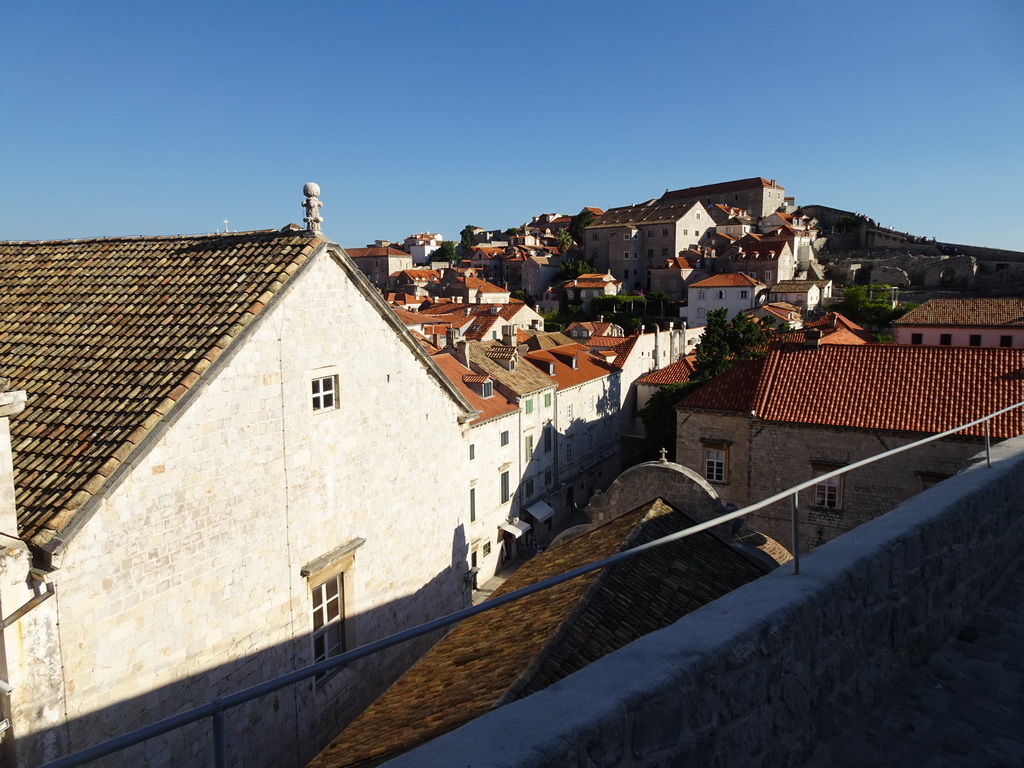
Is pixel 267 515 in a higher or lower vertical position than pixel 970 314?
lower

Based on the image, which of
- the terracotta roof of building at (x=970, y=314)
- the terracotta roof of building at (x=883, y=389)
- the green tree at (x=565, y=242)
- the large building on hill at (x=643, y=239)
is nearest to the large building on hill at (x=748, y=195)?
the large building on hill at (x=643, y=239)

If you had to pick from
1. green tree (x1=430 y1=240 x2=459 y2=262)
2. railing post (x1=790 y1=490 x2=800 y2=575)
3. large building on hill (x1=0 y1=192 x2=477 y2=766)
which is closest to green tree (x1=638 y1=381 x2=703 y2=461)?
large building on hill (x1=0 y1=192 x2=477 y2=766)

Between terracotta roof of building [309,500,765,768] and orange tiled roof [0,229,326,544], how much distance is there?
4001 mm

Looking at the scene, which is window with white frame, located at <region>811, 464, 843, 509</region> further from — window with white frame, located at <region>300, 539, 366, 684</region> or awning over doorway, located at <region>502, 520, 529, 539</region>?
window with white frame, located at <region>300, 539, 366, 684</region>

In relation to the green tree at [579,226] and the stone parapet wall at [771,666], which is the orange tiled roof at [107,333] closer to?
the stone parapet wall at [771,666]

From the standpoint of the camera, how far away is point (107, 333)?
338 inches

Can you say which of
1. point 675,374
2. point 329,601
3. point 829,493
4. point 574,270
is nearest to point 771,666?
Result: point 329,601

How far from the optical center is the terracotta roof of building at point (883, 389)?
18.9 metres

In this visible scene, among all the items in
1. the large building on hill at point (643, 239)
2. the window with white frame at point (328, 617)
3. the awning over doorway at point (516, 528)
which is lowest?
the awning over doorway at point (516, 528)

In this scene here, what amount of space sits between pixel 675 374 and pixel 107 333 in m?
34.2

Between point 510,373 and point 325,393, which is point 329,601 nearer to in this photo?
point 325,393

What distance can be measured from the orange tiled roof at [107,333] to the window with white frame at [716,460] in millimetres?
16471

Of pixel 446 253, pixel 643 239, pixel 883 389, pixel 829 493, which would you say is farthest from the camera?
pixel 446 253

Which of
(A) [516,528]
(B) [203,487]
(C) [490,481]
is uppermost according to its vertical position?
(B) [203,487]
